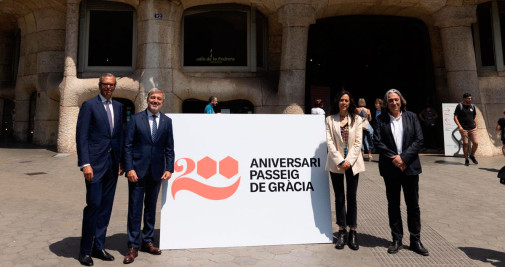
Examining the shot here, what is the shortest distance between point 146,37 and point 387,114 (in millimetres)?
9946

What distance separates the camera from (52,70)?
12.9m

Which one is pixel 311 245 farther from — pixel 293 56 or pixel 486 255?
pixel 293 56

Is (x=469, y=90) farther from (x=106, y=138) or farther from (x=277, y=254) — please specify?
(x=106, y=138)

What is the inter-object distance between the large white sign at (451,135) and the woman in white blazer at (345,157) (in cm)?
882

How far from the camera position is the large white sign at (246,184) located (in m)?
3.45

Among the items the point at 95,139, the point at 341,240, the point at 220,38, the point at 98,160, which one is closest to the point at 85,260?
the point at 98,160

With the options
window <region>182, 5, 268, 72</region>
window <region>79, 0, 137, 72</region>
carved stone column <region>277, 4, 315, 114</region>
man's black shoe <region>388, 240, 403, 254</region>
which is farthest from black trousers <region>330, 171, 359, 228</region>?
window <region>79, 0, 137, 72</region>

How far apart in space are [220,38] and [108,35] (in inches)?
187

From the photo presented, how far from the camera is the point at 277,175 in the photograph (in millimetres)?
3639

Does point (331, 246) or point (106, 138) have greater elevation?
point (106, 138)

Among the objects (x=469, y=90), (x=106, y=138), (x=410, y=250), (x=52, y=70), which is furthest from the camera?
(x=52, y=70)

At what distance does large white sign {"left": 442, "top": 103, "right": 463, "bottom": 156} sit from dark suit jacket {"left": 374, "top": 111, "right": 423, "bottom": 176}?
339 inches

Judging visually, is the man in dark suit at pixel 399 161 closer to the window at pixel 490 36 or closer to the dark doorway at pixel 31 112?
the window at pixel 490 36

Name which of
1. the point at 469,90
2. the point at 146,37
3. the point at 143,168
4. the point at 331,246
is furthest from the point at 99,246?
the point at 469,90
